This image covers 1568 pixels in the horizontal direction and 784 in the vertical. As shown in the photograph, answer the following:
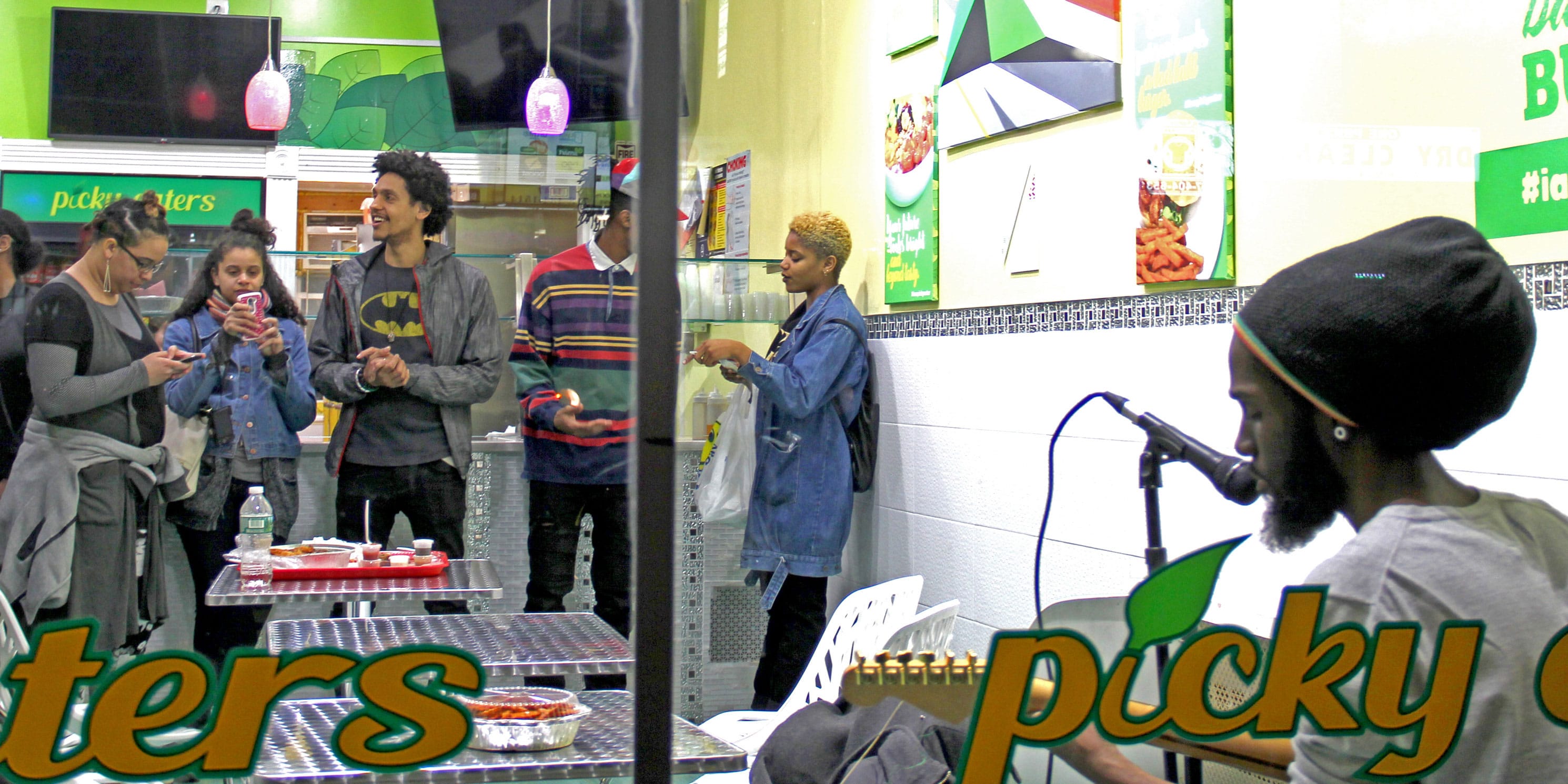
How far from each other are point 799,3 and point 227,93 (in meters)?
1.19

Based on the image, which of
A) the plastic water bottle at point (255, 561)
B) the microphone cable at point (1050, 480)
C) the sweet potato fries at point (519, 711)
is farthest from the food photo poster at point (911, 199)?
the plastic water bottle at point (255, 561)

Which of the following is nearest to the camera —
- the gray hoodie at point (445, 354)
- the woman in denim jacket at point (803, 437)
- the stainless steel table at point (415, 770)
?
the stainless steel table at point (415, 770)

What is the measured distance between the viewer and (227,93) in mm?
1383

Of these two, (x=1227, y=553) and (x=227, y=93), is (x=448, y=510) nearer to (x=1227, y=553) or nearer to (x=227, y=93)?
(x=227, y=93)

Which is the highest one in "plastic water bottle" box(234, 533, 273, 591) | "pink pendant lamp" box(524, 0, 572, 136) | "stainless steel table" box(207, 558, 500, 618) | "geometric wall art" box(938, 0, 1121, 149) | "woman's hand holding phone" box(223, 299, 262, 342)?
"geometric wall art" box(938, 0, 1121, 149)

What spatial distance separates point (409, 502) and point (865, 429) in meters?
0.95

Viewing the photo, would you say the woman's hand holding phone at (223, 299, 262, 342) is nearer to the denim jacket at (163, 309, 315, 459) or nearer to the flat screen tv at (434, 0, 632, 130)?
the denim jacket at (163, 309, 315, 459)

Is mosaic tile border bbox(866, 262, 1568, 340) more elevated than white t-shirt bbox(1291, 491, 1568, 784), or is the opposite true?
mosaic tile border bbox(866, 262, 1568, 340)

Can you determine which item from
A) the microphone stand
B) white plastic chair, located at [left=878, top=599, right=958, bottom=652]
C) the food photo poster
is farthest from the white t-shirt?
the food photo poster

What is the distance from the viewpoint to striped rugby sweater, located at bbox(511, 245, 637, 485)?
1544mm

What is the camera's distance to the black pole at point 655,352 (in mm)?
1401

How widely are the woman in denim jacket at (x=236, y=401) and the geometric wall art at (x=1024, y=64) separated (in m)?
Answer: 1.05

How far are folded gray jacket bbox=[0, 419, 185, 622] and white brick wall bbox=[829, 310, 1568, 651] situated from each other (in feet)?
3.48

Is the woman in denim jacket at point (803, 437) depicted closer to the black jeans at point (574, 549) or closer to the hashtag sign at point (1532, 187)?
the black jeans at point (574, 549)
